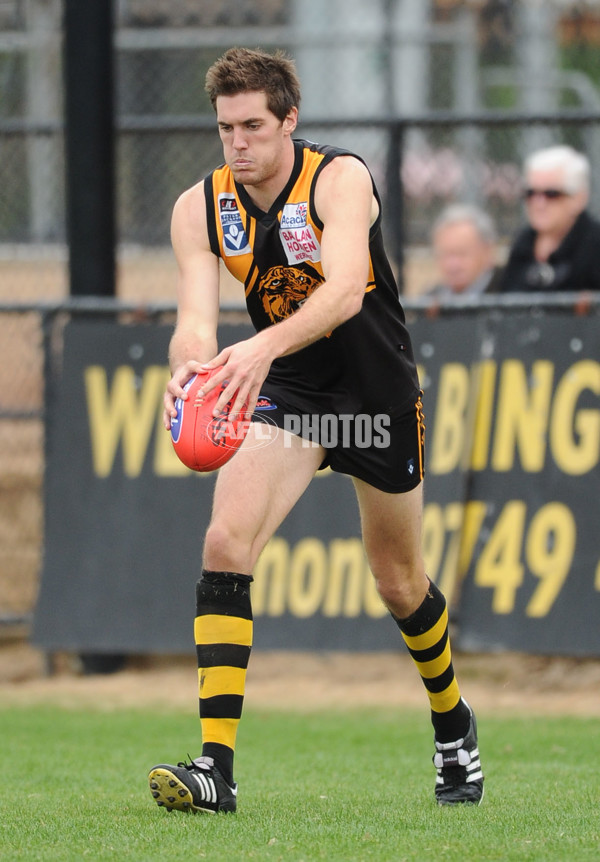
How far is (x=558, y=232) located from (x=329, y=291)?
4464 millimetres

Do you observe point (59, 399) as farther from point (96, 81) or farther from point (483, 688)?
point (483, 688)

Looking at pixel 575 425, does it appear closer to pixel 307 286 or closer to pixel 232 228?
pixel 307 286

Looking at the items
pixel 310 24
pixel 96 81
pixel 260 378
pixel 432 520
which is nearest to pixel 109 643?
pixel 432 520

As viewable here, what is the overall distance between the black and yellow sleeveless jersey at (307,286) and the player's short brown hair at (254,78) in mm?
219

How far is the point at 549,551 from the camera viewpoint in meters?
7.53

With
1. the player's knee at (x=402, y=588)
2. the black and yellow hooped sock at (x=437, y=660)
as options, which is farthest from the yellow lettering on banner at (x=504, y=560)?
the player's knee at (x=402, y=588)

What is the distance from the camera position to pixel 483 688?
779cm

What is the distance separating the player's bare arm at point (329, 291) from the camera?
4.12m

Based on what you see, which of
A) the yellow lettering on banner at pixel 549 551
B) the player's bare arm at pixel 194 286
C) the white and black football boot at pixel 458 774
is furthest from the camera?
the yellow lettering on banner at pixel 549 551

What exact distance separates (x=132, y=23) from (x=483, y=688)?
18.8 ft

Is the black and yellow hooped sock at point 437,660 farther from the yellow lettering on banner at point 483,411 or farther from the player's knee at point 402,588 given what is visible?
the yellow lettering on banner at point 483,411

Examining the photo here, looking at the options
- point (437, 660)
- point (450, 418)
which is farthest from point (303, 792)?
point (450, 418)

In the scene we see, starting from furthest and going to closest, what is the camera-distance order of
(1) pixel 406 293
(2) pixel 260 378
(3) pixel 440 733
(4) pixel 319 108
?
(4) pixel 319 108 → (1) pixel 406 293 → (3) pixel 440 733 → (2) pixel 260 378

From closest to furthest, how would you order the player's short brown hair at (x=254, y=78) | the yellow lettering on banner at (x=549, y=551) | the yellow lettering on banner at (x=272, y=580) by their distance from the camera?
the player's short brown hair at (x=254, y=78)
the yellow lettering on banner at (x=549, y=551)
the yellow lettering on banner at (x=272, y=580)
